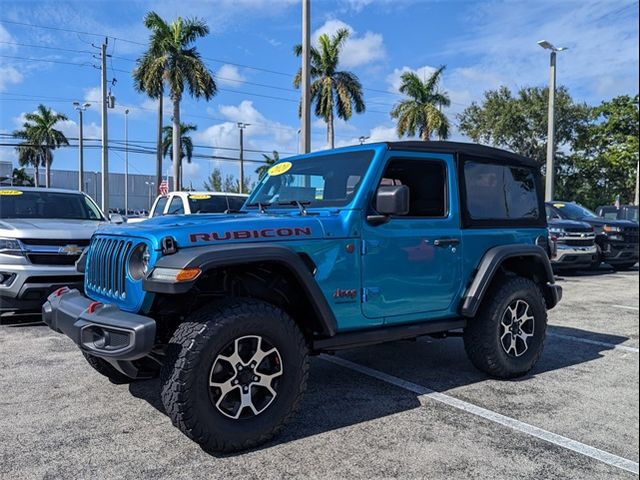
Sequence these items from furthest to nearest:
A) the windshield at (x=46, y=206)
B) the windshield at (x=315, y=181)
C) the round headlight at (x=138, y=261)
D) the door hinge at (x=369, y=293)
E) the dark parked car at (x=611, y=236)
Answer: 1. the dark parked car at (x=611, y=236)
2. the windshield at (x=46, y=206)
3. the windshield at (x=315, y=181)
4. the door hinge at (x=369, y=293)
5. the round headlight at (x=138, y=261)

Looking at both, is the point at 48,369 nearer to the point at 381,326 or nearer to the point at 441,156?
the point at 381,326

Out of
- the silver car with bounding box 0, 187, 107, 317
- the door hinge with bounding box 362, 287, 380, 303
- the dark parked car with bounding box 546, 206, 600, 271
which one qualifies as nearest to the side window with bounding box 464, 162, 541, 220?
the door hinge with bounding box 362, 287, 380, 303

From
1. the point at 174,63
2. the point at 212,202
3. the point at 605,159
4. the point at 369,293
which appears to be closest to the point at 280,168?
the point at 369,293

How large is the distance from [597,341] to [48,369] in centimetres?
588

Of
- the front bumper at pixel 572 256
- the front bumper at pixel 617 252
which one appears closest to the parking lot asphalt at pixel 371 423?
the front bumper at pixel 572 256

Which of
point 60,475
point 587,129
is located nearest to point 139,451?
point 60,475

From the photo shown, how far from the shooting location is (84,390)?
441 cm

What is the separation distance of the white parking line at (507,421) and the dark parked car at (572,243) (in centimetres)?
914

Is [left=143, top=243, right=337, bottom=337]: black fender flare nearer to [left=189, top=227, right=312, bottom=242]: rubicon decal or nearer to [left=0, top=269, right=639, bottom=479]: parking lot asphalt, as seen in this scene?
[left=189, top=227, right=312, bottom=242]: rubicon decal

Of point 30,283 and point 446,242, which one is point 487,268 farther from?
point 30,283

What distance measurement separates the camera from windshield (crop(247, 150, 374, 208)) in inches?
164

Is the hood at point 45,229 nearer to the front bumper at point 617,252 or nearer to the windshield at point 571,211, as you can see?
the windshield at point 571,211

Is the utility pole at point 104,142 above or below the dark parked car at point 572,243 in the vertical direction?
above

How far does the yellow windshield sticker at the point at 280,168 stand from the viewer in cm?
484
